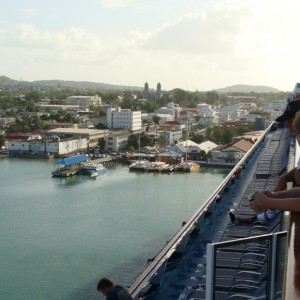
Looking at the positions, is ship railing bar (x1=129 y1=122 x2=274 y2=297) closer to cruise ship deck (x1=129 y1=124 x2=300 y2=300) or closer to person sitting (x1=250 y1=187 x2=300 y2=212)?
cruise ship deck (x1=129 y1=124 x2=300 y2=300)

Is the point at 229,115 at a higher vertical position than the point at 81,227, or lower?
higher

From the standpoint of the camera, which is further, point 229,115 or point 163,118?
point 229,115

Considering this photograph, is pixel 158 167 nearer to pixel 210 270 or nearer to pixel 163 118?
pixel 163 118


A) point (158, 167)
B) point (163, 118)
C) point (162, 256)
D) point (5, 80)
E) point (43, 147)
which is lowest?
point (158, 167)

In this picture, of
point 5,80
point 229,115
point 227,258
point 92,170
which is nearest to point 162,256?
point 227,258

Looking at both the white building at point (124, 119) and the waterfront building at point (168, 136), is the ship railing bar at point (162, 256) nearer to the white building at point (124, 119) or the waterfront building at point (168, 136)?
the waterfront building at point (168, 136)
